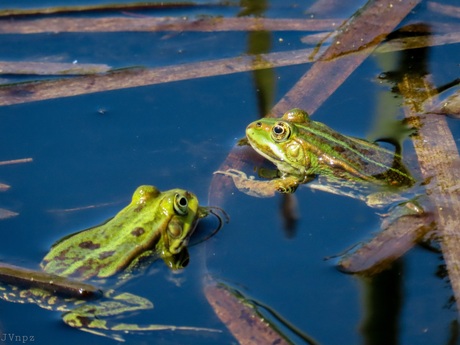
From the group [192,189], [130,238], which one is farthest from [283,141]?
[130,238]

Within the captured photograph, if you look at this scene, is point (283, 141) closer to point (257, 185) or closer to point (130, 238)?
point (257, 185)

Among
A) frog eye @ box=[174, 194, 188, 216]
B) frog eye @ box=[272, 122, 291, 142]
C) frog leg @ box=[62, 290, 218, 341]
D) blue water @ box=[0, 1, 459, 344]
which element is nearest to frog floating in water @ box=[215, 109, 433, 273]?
frog eye @ box=[272, 122, 291, 142]

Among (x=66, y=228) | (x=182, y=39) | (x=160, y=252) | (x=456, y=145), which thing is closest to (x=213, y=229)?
(x=160, y=252)

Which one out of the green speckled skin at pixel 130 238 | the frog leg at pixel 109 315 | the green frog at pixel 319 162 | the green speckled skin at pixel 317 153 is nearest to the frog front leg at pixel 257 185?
the green frog at pixel 319 162

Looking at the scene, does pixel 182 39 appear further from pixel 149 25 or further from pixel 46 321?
pixel 46 321

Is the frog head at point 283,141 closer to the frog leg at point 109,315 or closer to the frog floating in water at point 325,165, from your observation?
the frog floating in water at point 325,165

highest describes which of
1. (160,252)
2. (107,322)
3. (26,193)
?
(26,193)

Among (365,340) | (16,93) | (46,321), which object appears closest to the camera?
(365,340)
